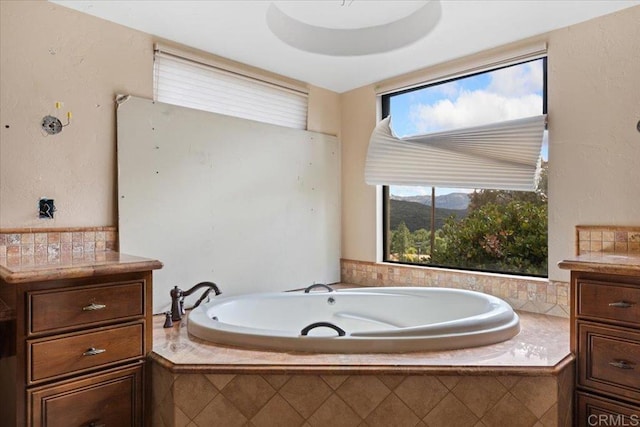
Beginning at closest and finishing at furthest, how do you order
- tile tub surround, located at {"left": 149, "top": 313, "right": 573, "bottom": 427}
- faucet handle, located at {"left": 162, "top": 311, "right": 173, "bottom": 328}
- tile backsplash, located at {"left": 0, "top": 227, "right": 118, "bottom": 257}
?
tile tub surround, located at {"left": 149, "top": 313, "right": 573, "bottom": 427}
tile backsplash, located at {"left": 0, "top": 227, "right": 118, "bottom": 257}
faucet handle, located at {"left": 162, "top": 311, "right": 173, "bottom": 328}

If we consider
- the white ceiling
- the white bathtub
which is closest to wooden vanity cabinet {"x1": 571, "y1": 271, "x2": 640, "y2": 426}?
the white bathtub

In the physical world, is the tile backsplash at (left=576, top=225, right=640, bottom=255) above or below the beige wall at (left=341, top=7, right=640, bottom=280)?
below

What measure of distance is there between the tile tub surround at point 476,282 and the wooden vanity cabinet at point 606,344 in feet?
2.23

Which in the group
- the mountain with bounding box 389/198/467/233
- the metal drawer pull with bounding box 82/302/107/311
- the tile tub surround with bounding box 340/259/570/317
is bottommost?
the tile tub surround with bounding box 340/259/570/317

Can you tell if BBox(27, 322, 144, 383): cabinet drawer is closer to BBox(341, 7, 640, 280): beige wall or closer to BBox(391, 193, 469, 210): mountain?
BBox(391, 193, 469, 210): mountain

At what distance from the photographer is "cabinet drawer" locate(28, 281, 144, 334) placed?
1508 mm

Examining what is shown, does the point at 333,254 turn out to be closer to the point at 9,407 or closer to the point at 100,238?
the point at 100,238

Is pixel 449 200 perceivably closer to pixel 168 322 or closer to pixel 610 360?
pixel 610 360

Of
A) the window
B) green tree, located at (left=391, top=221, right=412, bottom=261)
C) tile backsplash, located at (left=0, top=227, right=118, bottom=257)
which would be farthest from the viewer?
A: green tree, located at (left=391, top=221, right=412, bottom=261)

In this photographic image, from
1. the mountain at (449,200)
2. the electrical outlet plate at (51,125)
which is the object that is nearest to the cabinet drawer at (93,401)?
the electrical outlet plate at (51,125)

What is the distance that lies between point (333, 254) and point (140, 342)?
1.91m

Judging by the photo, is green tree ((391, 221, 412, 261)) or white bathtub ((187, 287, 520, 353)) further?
green tree ((391, 221, 412, 261))

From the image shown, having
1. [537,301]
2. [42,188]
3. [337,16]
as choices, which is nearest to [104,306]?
[42,188]

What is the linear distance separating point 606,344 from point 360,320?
55.1 inches
